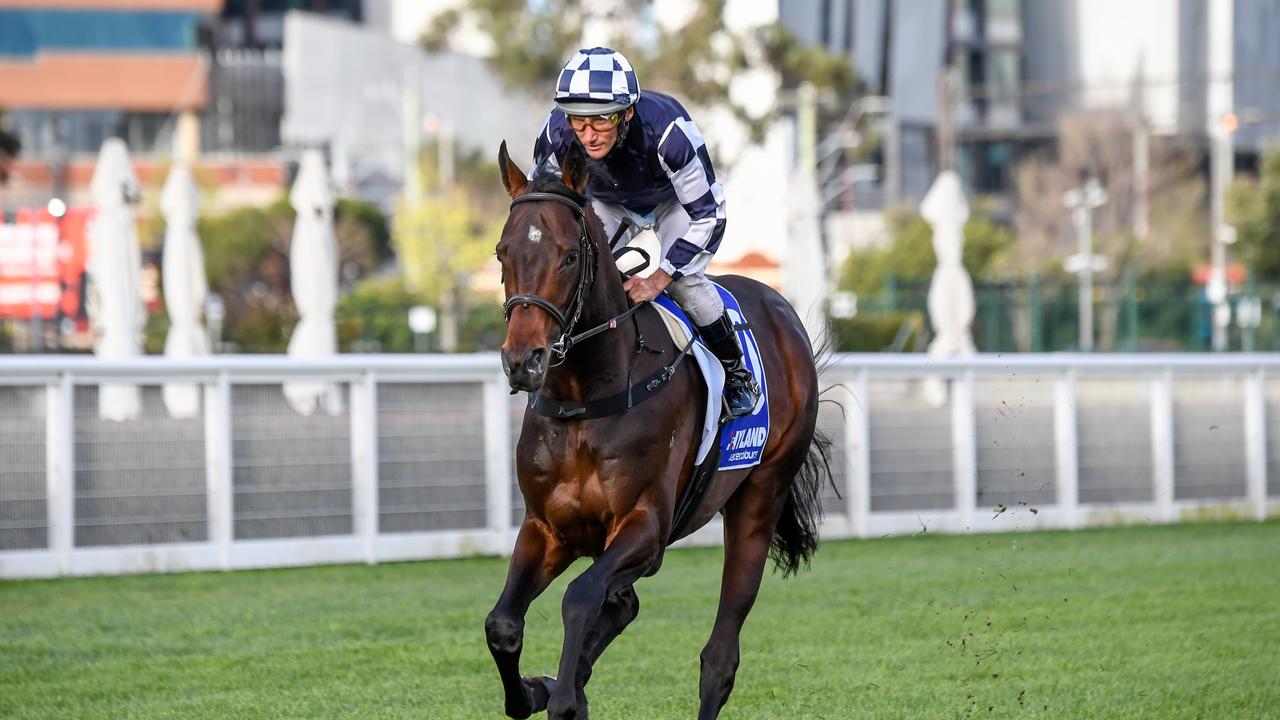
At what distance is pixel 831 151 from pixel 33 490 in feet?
120

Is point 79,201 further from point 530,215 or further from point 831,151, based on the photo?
point 530,215

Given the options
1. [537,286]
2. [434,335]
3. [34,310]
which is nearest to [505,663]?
[537,286]

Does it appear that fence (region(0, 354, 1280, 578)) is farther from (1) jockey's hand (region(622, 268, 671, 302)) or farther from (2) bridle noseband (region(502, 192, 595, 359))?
(2) bridle noseband (region(502, 192, 595, 359))

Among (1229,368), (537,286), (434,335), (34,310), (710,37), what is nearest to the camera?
(537,286)

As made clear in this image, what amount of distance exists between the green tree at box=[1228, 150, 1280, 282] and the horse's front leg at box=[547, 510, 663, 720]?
139ft

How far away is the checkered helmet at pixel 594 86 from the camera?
209 inches

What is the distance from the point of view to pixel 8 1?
6569 centimetres

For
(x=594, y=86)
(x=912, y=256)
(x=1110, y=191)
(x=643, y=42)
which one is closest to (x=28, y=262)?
(x=643, y=42)

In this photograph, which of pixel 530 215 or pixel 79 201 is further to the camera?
pixel 79 201

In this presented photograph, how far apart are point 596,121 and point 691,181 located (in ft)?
1.31

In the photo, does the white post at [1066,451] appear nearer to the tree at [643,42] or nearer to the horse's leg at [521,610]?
the horse's leg at [521,610]

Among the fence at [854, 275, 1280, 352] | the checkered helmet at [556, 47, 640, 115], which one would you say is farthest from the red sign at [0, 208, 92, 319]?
the checkered helmet at [556, 47, 640, 115]

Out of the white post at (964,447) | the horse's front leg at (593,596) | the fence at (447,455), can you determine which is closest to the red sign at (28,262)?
the fence at (447,455)

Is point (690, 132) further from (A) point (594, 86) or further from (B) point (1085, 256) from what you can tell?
(B) point (1085, 256)
